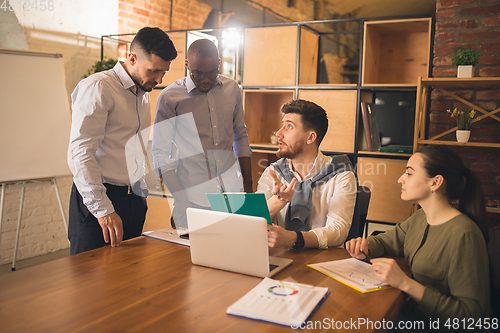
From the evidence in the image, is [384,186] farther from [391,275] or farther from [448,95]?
[391,275]

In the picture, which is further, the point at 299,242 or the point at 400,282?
the point at 299,242

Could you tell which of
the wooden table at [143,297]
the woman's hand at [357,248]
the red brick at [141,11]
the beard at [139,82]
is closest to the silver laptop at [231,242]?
the wooden table at [143,297]

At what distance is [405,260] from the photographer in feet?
4.63

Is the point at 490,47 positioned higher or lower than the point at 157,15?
lower

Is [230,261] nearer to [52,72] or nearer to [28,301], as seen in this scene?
[28,301]

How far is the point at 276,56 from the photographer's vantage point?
3.21 m

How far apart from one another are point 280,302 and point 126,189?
1.04m

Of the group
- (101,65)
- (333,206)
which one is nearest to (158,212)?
(101,65)

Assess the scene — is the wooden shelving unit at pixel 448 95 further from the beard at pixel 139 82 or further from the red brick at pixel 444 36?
the beard at pixel 139 82

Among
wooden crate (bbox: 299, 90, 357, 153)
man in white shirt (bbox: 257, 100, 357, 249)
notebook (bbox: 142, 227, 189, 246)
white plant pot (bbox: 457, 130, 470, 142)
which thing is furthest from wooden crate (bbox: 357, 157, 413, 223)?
notebook (bbox: 142, 227, 189, 246)

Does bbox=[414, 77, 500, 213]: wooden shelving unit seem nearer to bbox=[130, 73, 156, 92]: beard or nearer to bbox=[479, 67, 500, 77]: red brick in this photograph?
bbox=[479, 67, 500, 77]: red brick

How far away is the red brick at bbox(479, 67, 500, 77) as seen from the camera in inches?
104

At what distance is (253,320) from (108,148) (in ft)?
3.55

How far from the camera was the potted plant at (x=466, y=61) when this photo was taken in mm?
2543
